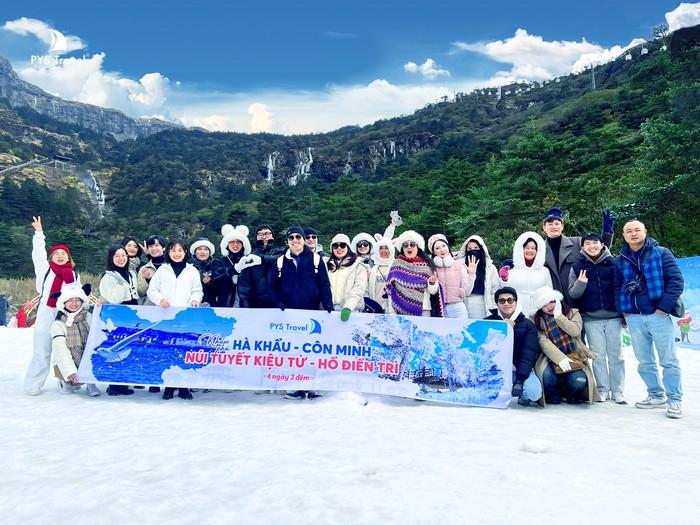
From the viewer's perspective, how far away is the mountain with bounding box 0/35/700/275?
2131 centimetres

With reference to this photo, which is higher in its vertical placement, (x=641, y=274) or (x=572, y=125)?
(x=572, y=125)

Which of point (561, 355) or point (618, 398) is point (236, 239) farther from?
point (618, 398)

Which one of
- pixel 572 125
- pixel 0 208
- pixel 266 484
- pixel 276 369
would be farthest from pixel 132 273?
pixel 0 208

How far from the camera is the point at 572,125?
53438 millimetres

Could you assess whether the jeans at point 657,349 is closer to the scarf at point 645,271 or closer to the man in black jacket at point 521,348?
the scarf at point 645,271

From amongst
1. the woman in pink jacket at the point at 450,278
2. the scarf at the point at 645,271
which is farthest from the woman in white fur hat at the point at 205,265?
the scarf at the point at 645,271

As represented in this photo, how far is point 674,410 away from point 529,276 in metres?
1.73

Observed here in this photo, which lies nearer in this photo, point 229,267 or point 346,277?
point 346,277

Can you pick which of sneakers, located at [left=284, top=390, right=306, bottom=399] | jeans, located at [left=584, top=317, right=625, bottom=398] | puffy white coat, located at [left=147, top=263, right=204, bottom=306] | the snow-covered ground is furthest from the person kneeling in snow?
jeans, located at [left=584, top=317, right=625, bottom=398]

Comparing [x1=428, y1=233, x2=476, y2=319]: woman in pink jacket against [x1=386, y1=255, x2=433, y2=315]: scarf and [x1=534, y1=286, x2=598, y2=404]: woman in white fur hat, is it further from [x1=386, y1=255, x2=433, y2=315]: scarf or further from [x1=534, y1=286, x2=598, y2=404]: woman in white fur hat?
[x1=534, y1=286, x2=598, y2=404]: woman in white fur hat

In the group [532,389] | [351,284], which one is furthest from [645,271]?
[351,284]

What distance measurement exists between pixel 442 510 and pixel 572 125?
5708 centimetres

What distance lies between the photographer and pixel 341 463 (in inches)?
136

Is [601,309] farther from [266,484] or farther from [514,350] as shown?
[266,484]
